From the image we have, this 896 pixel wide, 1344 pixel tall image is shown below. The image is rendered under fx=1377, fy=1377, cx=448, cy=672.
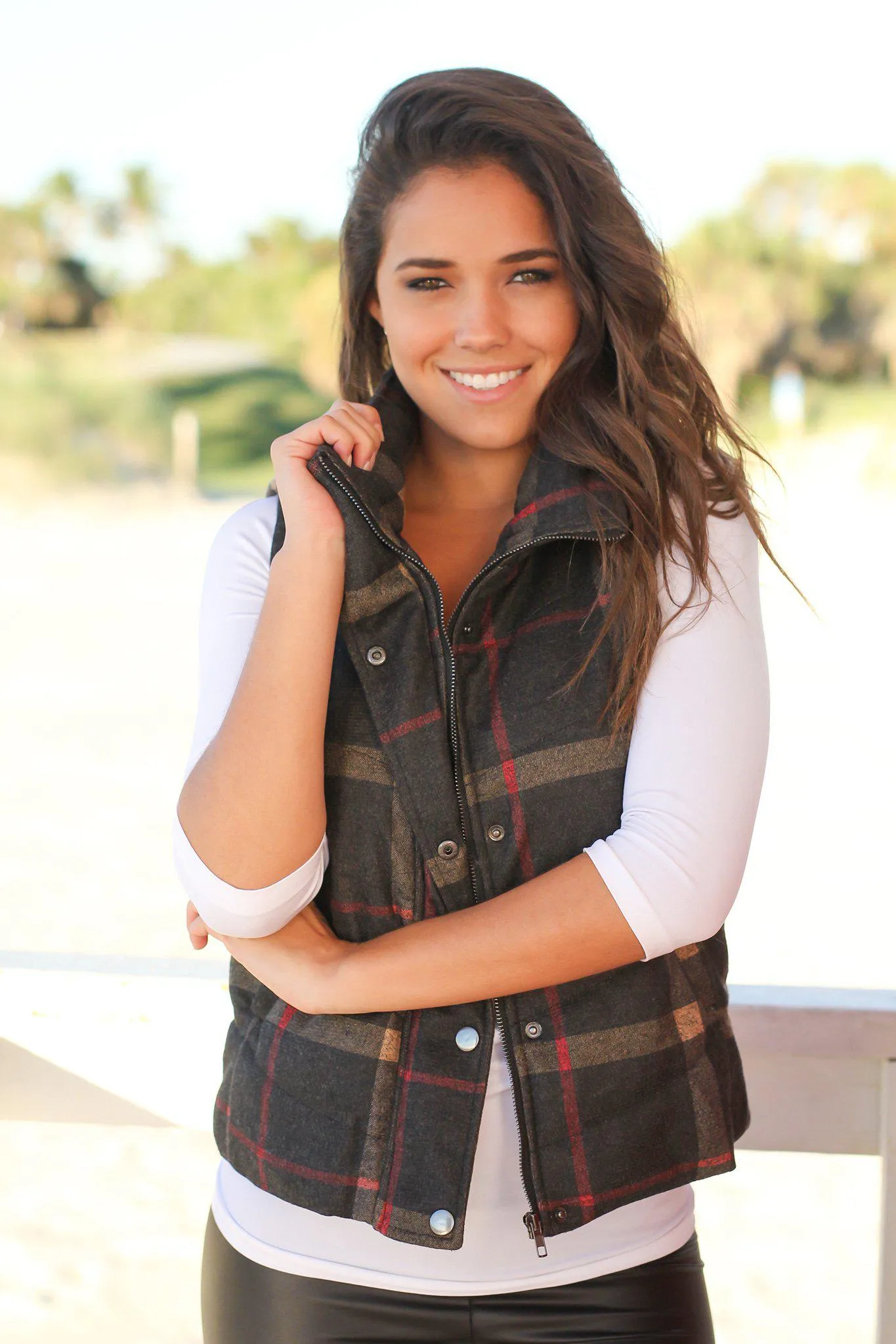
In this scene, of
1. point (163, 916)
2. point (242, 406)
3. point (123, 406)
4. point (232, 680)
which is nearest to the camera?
point (232, 680)

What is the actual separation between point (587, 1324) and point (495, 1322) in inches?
3.3

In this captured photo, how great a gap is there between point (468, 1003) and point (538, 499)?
505 mm

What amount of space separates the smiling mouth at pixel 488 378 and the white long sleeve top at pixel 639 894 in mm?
303

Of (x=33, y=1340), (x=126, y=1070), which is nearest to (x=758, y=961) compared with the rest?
(x=33, y=1340)

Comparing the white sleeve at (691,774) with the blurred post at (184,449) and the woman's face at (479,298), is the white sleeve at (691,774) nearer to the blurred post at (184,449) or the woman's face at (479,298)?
the woman's face at (479,298)

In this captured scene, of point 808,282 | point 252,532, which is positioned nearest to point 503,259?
point 252,532

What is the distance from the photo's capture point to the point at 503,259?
1447mm

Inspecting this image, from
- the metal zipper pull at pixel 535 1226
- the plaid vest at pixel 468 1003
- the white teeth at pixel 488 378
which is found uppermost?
the white teeth at pixel 488 378

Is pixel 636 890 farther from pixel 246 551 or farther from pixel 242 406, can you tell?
pixel 242 406

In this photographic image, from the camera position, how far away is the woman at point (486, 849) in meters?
1.26

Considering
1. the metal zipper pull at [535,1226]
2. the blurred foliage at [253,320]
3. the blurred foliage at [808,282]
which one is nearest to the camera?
the metal zipper pull at [535,1226]

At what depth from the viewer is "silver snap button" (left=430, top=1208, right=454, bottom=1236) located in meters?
1.24

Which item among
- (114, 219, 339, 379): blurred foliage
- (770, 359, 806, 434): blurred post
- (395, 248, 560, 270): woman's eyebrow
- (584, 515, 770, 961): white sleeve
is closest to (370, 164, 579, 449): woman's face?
(395, 248, 560, 270): woman's eyebrow

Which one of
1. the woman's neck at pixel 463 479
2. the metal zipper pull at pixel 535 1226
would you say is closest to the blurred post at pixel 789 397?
the woman's neck at pixel 463 479
